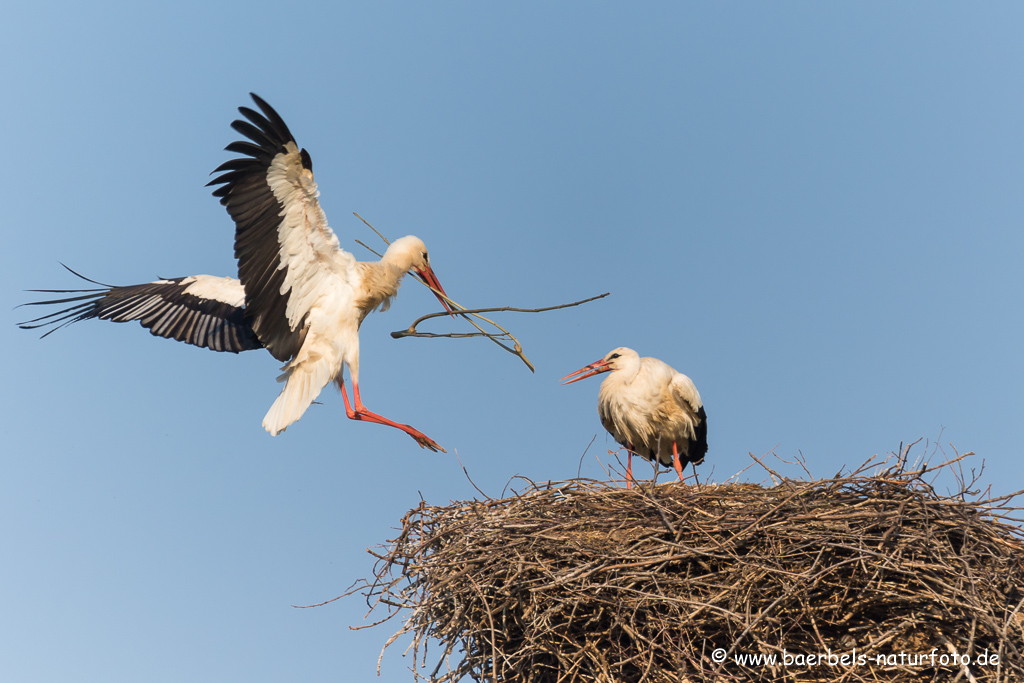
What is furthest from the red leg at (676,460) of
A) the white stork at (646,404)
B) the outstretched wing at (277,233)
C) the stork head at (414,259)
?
the outstretched wing at (277,233)

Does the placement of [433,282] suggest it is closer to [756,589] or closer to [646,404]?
[646,404]

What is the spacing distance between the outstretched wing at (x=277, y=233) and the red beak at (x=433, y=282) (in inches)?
21.5

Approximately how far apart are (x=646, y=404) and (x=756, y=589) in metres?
2.63

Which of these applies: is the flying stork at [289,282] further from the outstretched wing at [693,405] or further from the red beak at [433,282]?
the outstretched wing at [693,405]

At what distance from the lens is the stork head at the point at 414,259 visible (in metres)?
5.66

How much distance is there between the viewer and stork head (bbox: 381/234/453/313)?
566 centimetres

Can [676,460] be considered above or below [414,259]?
below

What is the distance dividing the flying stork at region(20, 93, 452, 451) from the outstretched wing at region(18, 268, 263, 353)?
0.03ft

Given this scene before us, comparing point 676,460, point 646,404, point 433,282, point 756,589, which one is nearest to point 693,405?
point 646,404

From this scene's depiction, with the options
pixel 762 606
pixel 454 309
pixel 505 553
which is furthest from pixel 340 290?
pixel 762 606

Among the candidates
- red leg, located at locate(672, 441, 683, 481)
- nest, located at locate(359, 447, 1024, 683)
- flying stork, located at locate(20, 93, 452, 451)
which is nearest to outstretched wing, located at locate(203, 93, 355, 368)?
flying stork, located at locate(20, 93, 452, 451)

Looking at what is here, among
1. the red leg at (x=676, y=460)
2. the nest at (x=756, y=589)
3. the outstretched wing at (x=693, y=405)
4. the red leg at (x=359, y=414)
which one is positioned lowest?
the nest at (x=756, y=589)

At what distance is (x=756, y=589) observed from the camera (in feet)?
12.0

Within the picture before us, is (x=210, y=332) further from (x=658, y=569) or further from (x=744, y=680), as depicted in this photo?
(x=744, y=680)
